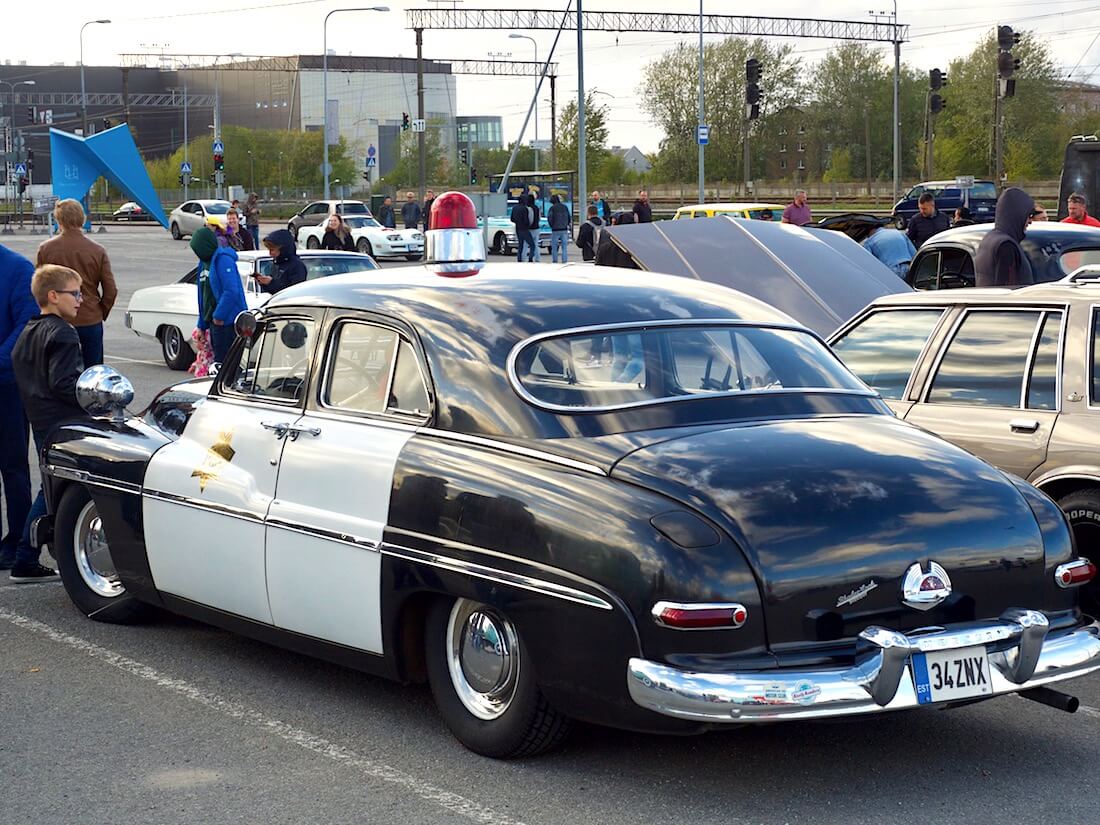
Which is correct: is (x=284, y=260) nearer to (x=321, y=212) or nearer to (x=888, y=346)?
(x=888, y=346)

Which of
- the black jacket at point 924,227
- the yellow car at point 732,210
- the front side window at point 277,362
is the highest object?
the yellow car at point 732,210

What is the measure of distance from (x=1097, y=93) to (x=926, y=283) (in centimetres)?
11789

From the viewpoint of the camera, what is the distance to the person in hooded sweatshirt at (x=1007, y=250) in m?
11.3

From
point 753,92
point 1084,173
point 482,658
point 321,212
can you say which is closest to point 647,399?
point 482,658

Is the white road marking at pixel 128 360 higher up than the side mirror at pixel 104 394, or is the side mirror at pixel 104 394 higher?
the side mirror at pixel 104 394

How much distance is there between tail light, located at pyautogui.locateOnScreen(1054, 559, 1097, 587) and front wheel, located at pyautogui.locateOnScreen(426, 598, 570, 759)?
1.66 metres

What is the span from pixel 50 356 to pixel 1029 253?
7.80 meters

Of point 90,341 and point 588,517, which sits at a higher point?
point 90,341

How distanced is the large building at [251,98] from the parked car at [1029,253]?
12292 centimetres

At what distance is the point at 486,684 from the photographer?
17.1ft

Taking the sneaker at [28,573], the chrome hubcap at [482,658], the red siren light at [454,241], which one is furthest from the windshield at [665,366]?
the sneaker at [28,573]

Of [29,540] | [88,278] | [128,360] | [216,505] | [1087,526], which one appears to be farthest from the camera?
[128,360]

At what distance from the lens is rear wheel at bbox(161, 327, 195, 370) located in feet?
58.9

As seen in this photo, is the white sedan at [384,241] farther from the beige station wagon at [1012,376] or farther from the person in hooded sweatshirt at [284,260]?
the beige station wagon at [1012,376]
